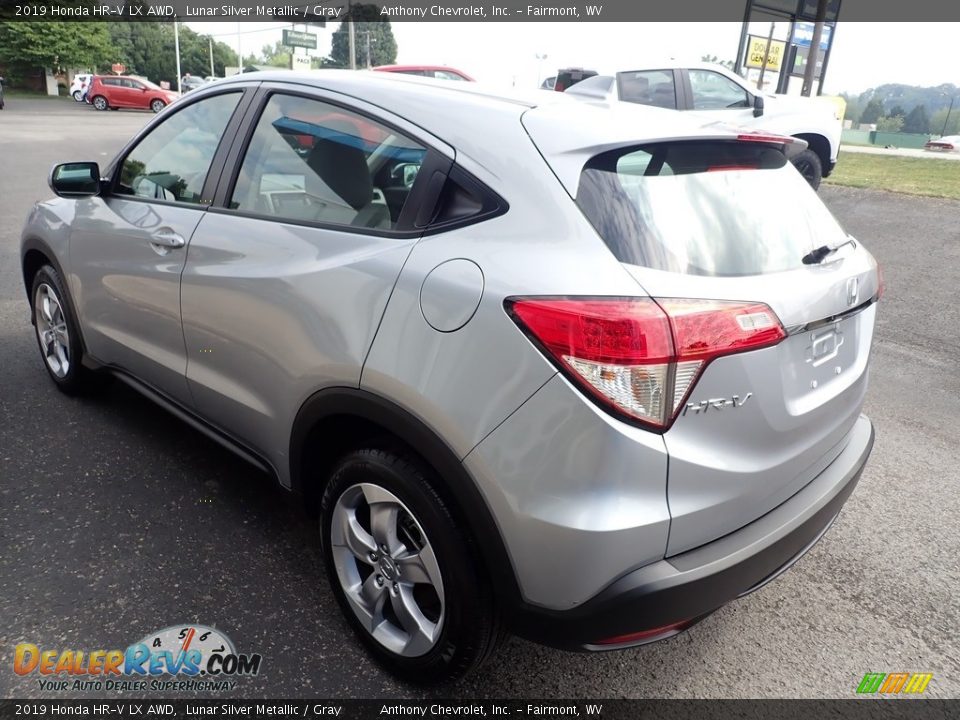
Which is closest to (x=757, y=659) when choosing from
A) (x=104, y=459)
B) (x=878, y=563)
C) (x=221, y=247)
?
(x=878, y=563)

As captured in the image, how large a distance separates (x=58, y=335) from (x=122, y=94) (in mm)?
36931

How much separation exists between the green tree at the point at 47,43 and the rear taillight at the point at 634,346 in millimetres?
59463

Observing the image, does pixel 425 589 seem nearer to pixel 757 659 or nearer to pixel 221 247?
pixel 757 659

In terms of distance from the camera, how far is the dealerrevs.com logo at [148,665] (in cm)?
214

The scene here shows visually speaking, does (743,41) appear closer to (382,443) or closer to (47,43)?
(382,443)

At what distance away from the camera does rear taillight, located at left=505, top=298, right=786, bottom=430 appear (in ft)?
5.28

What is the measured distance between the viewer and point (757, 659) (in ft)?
7.63

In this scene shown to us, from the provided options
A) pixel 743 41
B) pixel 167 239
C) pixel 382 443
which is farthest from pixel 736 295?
pixel 743 41

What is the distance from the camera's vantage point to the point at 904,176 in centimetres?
1266

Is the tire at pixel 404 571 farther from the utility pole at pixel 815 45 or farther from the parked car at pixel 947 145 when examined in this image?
the parked car at pixel 947 145

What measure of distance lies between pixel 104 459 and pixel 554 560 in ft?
8.25

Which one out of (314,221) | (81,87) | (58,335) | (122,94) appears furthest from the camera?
(81,87)

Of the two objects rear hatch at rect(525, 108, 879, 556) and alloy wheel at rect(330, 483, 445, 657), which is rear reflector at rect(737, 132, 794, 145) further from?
alloy wheel at rect(330, 483, 445, 657)

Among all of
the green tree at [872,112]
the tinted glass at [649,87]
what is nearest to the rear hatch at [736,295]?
the tinted glass at [649,87]
